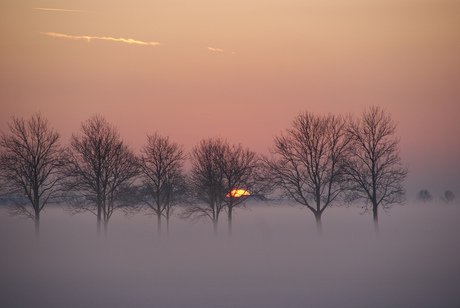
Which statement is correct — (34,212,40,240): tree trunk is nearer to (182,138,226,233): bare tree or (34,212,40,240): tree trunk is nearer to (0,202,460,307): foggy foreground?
(0,202,460,307): foggy foreground

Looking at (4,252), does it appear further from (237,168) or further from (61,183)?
(237,168)

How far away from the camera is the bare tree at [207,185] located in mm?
44562

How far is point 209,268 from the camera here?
2620 centimetres

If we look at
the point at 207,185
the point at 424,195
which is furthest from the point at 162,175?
the point at 424,195

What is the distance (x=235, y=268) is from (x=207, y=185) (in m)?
19.3

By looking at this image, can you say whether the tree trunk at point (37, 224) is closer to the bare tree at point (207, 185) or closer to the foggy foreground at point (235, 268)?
the foggy foreground at point (235, 268)

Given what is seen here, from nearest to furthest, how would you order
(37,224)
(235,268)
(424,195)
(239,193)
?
(235,268), (37,224), (239,193), (424,195)

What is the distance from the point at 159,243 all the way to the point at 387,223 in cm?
2372

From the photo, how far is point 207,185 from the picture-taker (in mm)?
45031

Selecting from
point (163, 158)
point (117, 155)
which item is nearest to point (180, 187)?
point (163, 158)

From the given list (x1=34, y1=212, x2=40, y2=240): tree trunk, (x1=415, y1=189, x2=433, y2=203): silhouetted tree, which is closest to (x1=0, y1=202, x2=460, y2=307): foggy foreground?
(x1=34, y1=212, x2=40, y2=240): tree trunk

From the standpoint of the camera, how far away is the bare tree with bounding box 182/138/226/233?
4456 cm

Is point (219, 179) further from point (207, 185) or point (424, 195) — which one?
point (424, 195)

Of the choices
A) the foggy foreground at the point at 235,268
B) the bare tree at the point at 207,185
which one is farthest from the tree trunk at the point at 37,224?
the bare tree at the point at 207,185
